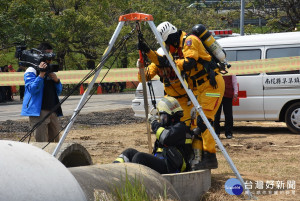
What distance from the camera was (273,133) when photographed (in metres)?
12.6

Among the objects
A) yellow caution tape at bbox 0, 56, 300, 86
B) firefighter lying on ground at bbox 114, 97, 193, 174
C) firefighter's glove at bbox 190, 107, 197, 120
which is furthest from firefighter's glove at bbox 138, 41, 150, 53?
yellow caution tape at bbox 0, 56, 300, 86

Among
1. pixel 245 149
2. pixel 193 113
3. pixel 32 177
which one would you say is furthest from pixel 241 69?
pixel 32 177

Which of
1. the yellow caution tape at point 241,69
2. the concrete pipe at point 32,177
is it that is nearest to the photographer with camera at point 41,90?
the yellow caution tape at point 241,69

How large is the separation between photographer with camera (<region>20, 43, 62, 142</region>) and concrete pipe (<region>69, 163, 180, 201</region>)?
8.83ft

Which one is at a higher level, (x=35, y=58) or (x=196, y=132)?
(x=35, y=58)

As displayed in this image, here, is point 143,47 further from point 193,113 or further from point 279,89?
point 279,89

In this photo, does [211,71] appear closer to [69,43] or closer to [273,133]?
[273,133]

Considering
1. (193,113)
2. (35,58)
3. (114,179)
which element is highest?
(35,58)

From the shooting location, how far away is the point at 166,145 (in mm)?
6336

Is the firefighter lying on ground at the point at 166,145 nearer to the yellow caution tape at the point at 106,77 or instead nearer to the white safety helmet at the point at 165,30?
the white safety helmet at the point at 165,30

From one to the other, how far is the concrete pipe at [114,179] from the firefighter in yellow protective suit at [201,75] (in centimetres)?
171

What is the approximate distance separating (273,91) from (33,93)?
19.1ft

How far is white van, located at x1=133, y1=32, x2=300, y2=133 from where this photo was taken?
A: 11.9 m

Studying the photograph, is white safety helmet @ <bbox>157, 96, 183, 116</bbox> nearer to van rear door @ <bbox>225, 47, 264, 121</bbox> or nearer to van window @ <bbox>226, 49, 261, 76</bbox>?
van rear door @ <bbox>225, 47, 264, 121</bbox>
